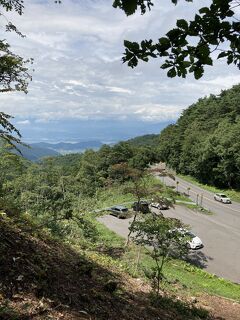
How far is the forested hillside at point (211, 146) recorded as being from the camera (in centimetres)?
4822

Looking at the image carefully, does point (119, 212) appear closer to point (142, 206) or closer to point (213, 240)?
point (213, 240)

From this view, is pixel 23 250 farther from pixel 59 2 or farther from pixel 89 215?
pixel 89 215

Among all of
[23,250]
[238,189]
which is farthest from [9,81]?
[238,189]

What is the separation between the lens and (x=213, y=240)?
25.9 meters

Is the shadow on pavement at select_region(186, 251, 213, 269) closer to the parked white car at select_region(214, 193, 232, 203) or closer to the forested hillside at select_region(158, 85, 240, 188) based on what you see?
the parked white car at select_region(214, 193, 232, 203)

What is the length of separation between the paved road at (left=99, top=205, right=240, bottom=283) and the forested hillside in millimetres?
13653

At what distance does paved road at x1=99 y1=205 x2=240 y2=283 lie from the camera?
19.7 meters

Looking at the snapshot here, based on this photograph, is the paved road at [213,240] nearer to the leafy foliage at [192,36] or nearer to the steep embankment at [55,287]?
the steep embankment at [55,287]

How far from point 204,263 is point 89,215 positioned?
43.4 feet

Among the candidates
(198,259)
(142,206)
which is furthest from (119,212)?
(142,206)

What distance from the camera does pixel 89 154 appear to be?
263ft

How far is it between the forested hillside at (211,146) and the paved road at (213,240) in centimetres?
1365

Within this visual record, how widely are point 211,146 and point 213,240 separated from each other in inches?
1087

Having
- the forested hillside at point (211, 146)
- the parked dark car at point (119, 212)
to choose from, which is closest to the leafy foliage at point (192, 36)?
the parked dark car at point (119, 212)
